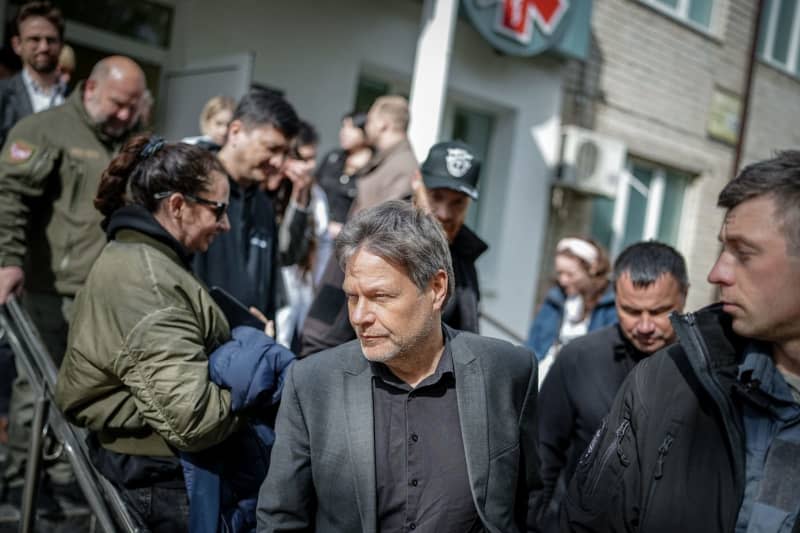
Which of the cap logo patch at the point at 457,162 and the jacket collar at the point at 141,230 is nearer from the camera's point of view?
the jacket collar at the point at 141,230

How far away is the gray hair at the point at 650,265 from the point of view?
2791mm

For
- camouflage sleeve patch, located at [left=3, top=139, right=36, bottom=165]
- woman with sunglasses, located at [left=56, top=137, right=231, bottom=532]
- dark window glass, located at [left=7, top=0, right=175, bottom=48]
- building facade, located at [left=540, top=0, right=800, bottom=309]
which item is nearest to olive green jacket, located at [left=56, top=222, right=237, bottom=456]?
woman with sunglasses, located at [left=56, top=137, right=231, bottom=532]

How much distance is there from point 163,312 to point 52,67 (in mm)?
2622

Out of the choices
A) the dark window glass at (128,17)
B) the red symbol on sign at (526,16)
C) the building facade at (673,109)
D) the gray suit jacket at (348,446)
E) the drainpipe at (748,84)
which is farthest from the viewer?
the drainpipe at (748,84)

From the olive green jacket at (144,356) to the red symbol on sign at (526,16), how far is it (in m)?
5.45

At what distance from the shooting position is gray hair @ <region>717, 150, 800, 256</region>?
1.65 meters

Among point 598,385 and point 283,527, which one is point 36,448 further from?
point 598,385

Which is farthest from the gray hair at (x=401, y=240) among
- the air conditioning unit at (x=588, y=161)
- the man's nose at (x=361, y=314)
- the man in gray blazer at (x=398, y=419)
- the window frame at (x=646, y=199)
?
the window frame at (x=646, y=199)

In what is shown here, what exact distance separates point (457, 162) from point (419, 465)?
57.1 inches

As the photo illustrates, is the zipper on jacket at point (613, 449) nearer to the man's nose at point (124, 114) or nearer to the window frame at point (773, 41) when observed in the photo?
the man's nose at point (124, 114)

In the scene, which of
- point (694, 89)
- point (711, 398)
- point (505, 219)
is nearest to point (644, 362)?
point (711, 398)

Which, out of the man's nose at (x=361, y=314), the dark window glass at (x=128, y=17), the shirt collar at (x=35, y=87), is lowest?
the man's nose at (x=361, y=314)

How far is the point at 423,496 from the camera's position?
1.87 meters

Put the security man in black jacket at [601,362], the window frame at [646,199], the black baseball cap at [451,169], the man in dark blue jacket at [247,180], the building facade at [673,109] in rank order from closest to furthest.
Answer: the security man in black jacket at [601,362], the black baseball cap at [451,169], the man in dark blue jacket at [247,180], the building facade at [673,109], the window frame at [646,199]
